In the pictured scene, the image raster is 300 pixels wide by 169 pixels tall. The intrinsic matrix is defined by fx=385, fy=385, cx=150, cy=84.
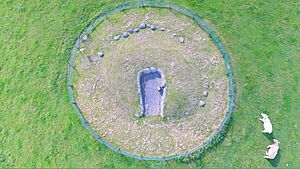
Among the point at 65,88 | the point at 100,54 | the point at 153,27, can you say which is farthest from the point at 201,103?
the point at 65,88

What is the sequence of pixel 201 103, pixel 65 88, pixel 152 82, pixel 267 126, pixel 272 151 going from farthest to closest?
pixel 65 88 → pixel 152 82 → pixel 201 103 → pixel 267 126 → pixel 272 151

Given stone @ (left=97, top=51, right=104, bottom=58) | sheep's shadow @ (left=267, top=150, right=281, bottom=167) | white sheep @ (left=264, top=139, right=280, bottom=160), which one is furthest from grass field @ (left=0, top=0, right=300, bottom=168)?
stone @ (left=97, top=51, right=104, bottom=58)

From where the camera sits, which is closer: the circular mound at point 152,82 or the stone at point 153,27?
the circular mound at point 152,82

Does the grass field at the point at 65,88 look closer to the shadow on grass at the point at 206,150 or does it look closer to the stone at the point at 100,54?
the shadow on grass at the point at 206,150

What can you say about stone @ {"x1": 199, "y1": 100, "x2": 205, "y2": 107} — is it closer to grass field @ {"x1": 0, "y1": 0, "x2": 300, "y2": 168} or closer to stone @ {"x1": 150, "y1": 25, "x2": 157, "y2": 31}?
grass field @ {"x1": 0, "y1": 0, "x2": 300, "y2": 168}

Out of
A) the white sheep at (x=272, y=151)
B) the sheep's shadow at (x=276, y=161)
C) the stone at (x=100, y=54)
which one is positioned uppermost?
the stone at (x=100, y=54)

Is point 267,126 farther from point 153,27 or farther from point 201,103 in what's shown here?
point 153,27

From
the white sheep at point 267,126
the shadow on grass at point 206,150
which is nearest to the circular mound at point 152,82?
the shadow on grass at point 206,150
